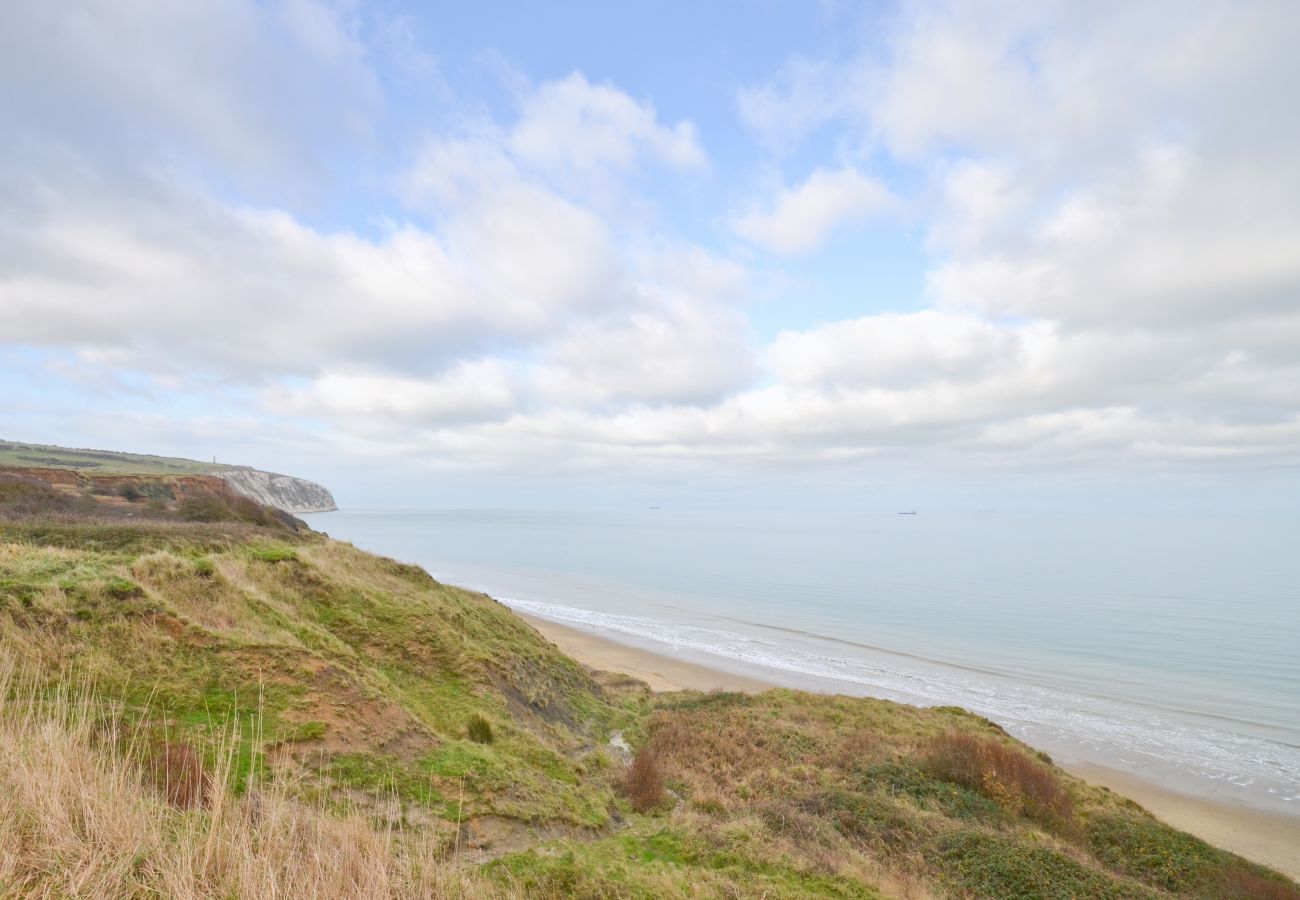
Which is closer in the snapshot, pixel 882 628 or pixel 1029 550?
pixel 882 628

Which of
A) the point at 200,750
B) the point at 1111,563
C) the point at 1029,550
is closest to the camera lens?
the point at 200,750

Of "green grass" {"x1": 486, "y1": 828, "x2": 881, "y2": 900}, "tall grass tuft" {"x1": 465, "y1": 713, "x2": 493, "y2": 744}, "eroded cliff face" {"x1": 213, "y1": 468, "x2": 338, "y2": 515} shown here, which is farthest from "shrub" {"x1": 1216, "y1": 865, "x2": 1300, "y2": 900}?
"eroded cliff face" {"x1": 213, "y1": 468, "x2": 338, "y2": 515}

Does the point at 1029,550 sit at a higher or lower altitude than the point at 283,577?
higher

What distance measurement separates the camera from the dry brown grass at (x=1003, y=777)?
1290 centimetres

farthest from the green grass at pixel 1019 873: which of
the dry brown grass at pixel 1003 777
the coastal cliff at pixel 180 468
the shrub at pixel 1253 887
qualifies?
the coastal cliff at pixel 180 468

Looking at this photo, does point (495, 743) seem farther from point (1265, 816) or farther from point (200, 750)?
point (1265, 816)

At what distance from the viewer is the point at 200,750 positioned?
741 centimetres

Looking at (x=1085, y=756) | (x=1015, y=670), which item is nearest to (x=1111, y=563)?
(x=1015, y=670)

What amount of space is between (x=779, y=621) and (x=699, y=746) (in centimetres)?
3130

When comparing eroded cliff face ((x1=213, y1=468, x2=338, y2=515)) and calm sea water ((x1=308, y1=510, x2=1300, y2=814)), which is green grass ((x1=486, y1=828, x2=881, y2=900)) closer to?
calm sea water ((x1=308, y1=510, x2=1300, y2=814))

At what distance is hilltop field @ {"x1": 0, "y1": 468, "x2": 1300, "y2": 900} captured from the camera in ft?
16.3

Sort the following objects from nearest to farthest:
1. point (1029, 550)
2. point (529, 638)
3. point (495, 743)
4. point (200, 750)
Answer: point (200, 750), point (495, 743), point (529, 638), point (1029, 550)

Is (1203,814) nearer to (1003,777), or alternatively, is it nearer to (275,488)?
(1003,777)

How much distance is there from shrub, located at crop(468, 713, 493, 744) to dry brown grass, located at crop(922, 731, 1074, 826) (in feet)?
30.5
